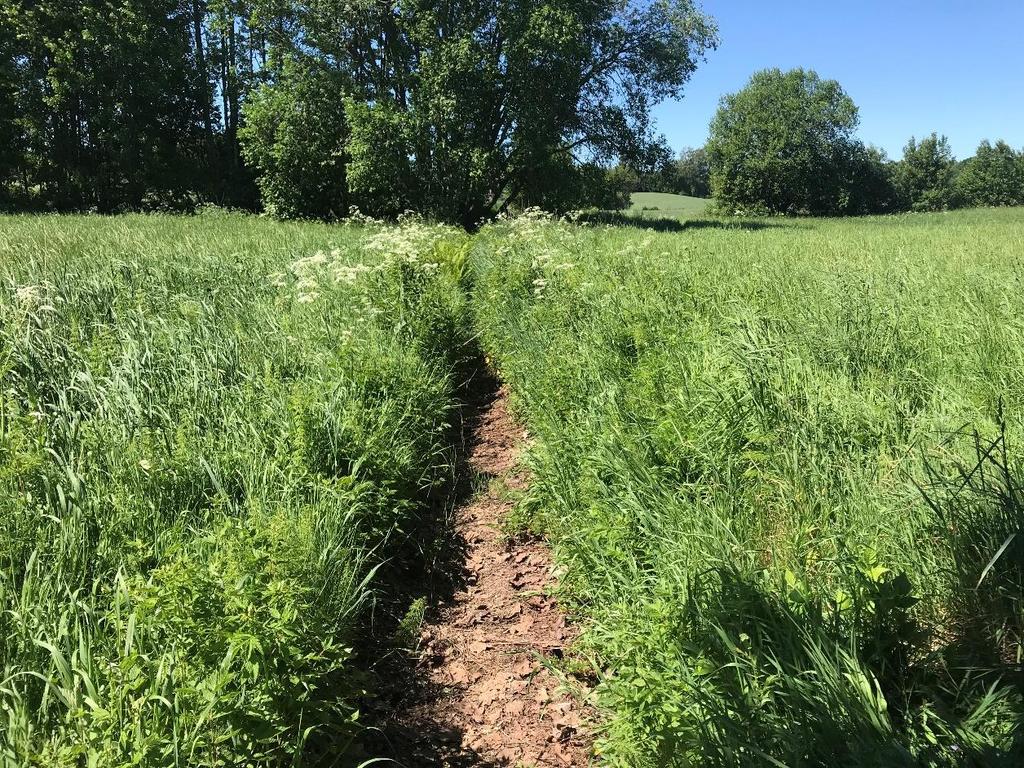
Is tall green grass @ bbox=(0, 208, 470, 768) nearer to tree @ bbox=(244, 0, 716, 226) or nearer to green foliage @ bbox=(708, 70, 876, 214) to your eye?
tree @ bbox=(244, 0, 716, 226)

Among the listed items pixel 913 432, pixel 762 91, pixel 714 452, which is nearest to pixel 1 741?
pixel 714 452

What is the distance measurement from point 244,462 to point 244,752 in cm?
184

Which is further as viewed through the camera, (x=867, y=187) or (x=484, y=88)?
(x=867, y=187)

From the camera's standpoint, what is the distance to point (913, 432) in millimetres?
3088

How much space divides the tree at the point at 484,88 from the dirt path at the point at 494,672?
67.4ft

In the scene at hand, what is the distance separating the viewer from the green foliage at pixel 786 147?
50.5 metres

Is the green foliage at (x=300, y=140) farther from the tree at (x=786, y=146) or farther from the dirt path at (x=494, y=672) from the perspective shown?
the tree at (x=786, y=146)

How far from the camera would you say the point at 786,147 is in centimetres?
5047

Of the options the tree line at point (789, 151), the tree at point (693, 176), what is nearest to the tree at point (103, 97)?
the tree line at point (789, 151)

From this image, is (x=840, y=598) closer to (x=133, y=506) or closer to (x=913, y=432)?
(x=913, y=432)

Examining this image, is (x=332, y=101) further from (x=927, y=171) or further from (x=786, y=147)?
(x=927, y=171)

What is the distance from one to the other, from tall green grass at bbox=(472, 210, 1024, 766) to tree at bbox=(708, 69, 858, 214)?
50966mm

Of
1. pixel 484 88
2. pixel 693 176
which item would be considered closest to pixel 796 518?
pixel 484 88

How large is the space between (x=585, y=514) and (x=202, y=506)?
215 centimetres
